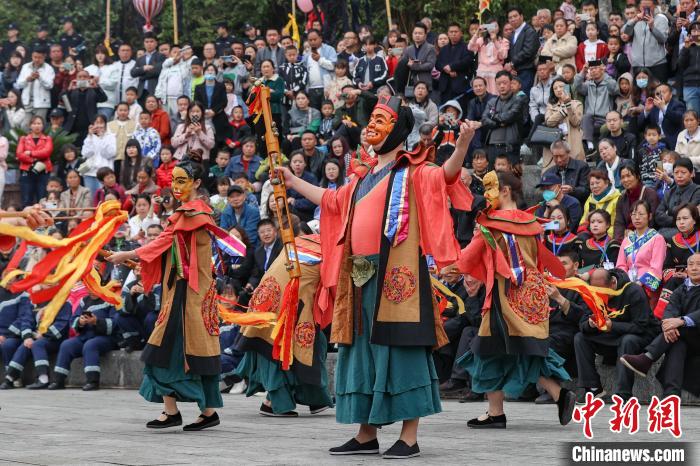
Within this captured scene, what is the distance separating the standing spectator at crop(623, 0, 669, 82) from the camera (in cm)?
1747

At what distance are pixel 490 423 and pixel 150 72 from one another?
13.9 m

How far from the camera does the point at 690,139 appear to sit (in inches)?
591

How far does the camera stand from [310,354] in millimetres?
11203

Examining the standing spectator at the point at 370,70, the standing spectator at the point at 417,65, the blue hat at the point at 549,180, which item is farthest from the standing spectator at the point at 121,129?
the blue hat at the point at 549,180

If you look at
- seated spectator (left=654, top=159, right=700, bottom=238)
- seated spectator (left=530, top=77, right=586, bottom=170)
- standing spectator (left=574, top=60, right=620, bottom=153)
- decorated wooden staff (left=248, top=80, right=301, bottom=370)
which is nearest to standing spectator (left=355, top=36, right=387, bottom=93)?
seated spectator (left=530, top=77, right=586, bottom=170)

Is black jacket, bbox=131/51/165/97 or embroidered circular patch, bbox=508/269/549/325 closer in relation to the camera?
embroidered circular patch, bbox=508/269/549/325

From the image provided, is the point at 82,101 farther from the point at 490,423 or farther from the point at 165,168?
the point at 490,423

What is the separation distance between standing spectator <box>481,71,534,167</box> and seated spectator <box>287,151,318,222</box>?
2.48 m

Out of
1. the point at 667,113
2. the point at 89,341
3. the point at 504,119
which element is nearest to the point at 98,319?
the point at 89,341

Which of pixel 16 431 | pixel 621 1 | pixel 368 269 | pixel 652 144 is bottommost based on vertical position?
pixel 16 431

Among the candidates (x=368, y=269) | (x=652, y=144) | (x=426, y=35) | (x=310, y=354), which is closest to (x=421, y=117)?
(x=426, y=35)

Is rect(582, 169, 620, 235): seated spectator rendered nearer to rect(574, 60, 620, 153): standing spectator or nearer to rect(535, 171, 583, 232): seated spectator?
rect(535, 171, 583, 232): seated spectator

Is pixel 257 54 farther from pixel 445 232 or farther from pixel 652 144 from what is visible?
pixel 445 232

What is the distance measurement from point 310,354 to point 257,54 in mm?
11166
